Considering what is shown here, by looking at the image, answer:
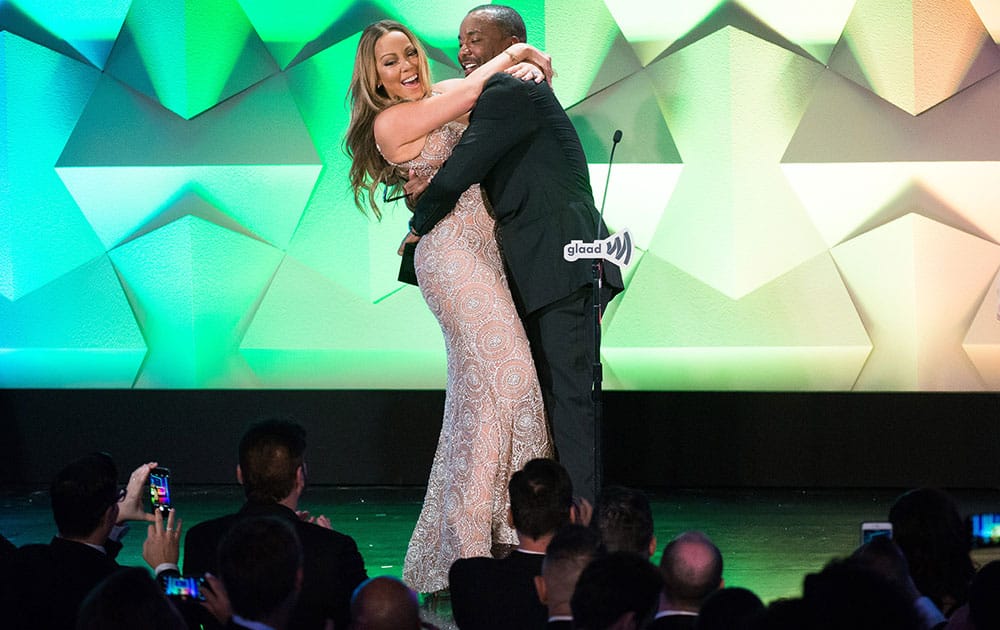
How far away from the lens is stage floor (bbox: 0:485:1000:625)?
4348 mm

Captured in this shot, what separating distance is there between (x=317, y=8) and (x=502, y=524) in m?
3.51

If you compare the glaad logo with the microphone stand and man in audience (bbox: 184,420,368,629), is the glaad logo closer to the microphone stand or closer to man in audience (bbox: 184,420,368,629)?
the microphone stand

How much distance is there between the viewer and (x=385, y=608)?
202 centimetres

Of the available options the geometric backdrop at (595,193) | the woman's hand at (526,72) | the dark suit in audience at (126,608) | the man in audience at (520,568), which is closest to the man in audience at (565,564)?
the man in audience at (520,568)

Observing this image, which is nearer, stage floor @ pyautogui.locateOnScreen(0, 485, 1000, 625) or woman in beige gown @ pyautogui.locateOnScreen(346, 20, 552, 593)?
woman in beige gown @ pyautogui.locateOnScreen(346, 20, 552, 593)

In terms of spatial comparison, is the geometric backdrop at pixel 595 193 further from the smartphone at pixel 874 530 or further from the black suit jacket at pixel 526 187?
the smartphone at pixel 874 530

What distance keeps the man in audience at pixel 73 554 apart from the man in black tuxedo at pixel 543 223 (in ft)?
4.05

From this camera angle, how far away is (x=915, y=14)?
19.9 feet

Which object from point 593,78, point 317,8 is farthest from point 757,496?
point 317,8

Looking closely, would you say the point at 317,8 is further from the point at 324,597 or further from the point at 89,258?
the point at 324,597

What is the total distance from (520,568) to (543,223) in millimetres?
Answer: 1245

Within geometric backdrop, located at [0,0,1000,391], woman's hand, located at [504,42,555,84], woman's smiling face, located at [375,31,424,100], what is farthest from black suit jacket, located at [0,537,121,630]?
geometric backdrop, located at [0,0,1000,391]

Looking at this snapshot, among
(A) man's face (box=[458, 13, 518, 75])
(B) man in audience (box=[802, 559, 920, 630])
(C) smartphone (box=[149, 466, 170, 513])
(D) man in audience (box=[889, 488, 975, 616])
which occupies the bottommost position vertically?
(B) man in audience (box=[802, 559, 920, 630])

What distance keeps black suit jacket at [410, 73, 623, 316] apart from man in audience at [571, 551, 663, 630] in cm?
166
